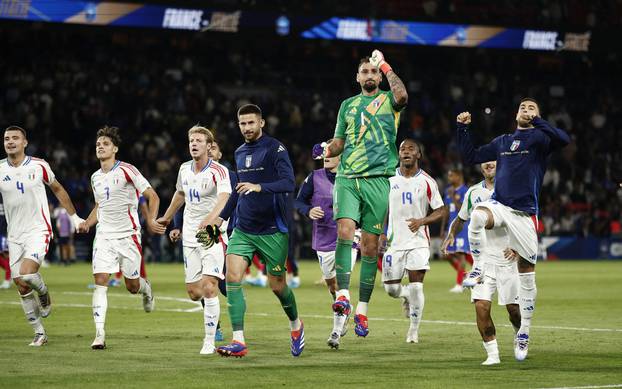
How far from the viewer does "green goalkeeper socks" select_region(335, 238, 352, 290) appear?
12391 millimetres

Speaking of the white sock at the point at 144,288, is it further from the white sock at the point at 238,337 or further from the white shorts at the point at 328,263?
the white sock at the point at 238,337

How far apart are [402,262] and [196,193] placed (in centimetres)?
308

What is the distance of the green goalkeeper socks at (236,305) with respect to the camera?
38.9 ft

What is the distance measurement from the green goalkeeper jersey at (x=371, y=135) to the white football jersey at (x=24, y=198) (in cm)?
408

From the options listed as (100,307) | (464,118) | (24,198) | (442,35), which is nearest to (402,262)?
(464,118)

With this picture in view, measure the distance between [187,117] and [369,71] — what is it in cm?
2771

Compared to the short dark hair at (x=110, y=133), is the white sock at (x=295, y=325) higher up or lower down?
lower down

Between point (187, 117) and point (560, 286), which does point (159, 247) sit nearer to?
point (187, 117)

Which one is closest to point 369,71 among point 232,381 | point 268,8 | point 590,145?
point 232,381

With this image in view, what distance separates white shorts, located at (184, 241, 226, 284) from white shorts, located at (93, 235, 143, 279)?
865 millimetres

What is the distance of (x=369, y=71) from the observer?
41.0ft

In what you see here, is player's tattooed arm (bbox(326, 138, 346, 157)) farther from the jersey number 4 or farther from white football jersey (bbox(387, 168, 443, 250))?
the jersey number 4

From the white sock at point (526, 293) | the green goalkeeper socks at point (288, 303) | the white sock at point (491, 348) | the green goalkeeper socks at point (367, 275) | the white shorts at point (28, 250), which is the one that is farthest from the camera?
the white shorts at point (28, 250)

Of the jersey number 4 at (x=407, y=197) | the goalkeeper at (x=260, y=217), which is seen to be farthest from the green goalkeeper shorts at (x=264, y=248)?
the jersey number 4 at (x=407, y=197)
